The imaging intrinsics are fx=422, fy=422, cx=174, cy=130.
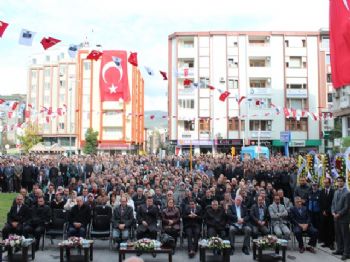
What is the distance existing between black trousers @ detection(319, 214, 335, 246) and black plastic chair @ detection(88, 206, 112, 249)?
6.11 metres

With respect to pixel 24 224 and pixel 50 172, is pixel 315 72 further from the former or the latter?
pixel 24 224

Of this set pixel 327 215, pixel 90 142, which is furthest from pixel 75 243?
A: pixel 90 142

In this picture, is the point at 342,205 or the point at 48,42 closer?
the point at 342,205

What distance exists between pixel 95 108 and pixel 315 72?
36.3 meters

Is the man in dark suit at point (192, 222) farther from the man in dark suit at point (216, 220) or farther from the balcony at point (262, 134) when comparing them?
the balcony at point (262, 134)

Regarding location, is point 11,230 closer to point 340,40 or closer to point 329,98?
point 340,40

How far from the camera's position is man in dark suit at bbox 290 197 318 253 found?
11.5 m

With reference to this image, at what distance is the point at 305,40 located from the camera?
181ft

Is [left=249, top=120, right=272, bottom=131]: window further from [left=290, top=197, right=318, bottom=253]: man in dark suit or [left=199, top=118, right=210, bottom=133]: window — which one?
[left=290, top=197, right=318, bottom=253]: man in dark suit

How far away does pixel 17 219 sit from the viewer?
11414 millimetres

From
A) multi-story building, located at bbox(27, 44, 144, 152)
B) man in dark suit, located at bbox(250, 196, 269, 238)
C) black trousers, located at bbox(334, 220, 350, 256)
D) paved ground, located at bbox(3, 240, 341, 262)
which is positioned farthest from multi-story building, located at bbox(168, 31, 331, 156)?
black trousers, located at bbox(334, 220, 350, 256)

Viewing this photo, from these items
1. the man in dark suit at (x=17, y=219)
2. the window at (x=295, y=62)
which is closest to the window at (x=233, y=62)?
the window at (x=295, y=62)

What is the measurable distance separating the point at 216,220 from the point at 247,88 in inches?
1762

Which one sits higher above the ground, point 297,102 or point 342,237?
point 297,102
